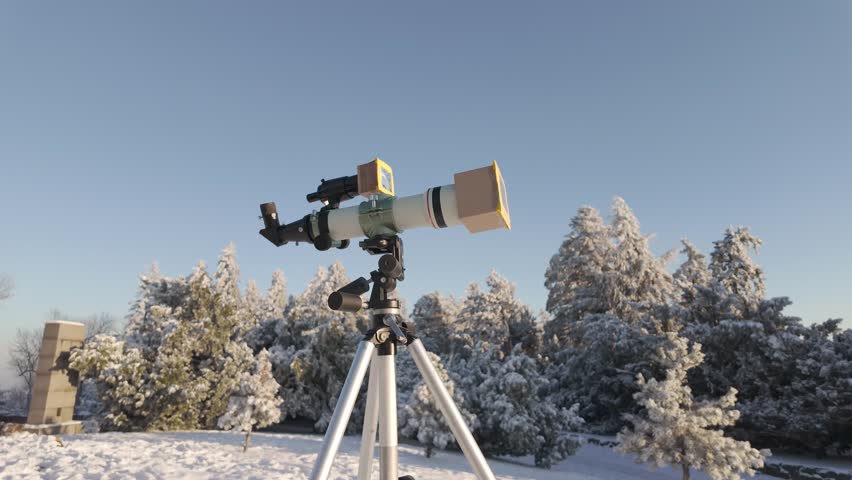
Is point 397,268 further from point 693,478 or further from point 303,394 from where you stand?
point 303,394

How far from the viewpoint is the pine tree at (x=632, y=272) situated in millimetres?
27438

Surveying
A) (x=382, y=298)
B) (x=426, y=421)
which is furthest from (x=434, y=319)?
(x=382, y=298)

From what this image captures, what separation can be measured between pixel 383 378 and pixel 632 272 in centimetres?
2964

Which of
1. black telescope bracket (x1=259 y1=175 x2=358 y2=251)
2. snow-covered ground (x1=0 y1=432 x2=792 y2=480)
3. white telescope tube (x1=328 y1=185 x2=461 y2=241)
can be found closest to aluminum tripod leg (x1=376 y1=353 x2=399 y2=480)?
white telescope tube (x1=328 y1=185 x2=461 y2=241)

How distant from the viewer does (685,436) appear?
10.9 metres

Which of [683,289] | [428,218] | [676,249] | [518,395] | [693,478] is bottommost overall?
[693,478]

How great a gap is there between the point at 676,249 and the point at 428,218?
33118mm

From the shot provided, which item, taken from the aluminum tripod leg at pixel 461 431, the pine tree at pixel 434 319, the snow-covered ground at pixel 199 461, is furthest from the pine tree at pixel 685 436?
the pine tree at pixel 434 319

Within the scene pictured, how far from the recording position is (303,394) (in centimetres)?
2134

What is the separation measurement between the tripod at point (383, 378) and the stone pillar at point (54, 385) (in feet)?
58.2

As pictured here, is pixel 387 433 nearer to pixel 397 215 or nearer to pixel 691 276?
pixel 397 215

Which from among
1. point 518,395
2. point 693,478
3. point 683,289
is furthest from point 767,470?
point 518,395

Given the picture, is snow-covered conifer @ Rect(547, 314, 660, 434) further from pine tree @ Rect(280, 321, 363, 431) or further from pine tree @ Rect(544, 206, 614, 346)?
pine tree @ Rect(280, 321, 363, 431)

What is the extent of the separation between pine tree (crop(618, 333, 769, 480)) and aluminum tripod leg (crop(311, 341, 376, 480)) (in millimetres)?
11117
